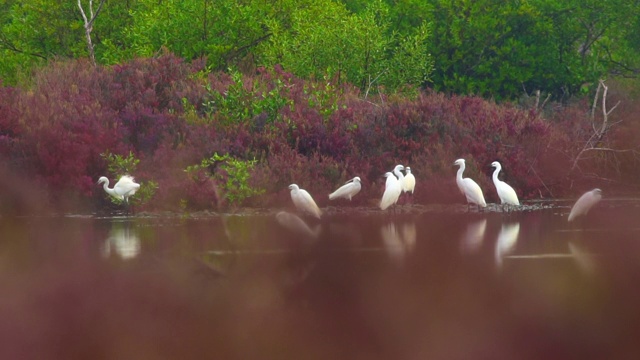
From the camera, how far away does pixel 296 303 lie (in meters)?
13.2

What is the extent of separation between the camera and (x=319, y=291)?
Answer: 45.5 ft

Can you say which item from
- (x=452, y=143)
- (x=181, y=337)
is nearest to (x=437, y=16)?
(x=452, y=143)

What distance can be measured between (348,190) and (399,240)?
4.03m

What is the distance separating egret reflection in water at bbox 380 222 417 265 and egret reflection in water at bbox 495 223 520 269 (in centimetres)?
126

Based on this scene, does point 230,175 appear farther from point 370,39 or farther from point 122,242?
point 370,39

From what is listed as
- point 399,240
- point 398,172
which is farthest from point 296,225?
point 398,172

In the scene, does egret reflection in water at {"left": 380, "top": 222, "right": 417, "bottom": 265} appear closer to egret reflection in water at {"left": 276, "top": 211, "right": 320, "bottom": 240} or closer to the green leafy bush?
egret reflection in water at {"left": 276, "top": 211, "right": 320, "bottom": 240}

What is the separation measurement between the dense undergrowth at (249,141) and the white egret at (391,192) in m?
1.60

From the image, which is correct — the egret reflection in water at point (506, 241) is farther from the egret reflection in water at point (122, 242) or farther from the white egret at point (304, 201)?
the egret reflection in water at point (122, 242)

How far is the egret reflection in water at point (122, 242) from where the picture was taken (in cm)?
1688

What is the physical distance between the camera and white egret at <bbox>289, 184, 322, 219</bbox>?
21359 millimetres

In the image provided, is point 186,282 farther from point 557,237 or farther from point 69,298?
point 557,237

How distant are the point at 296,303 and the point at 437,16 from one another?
2442cm

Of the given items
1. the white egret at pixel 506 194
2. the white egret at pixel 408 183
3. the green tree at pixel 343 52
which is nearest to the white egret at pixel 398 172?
the white egret at pixel 408 183
